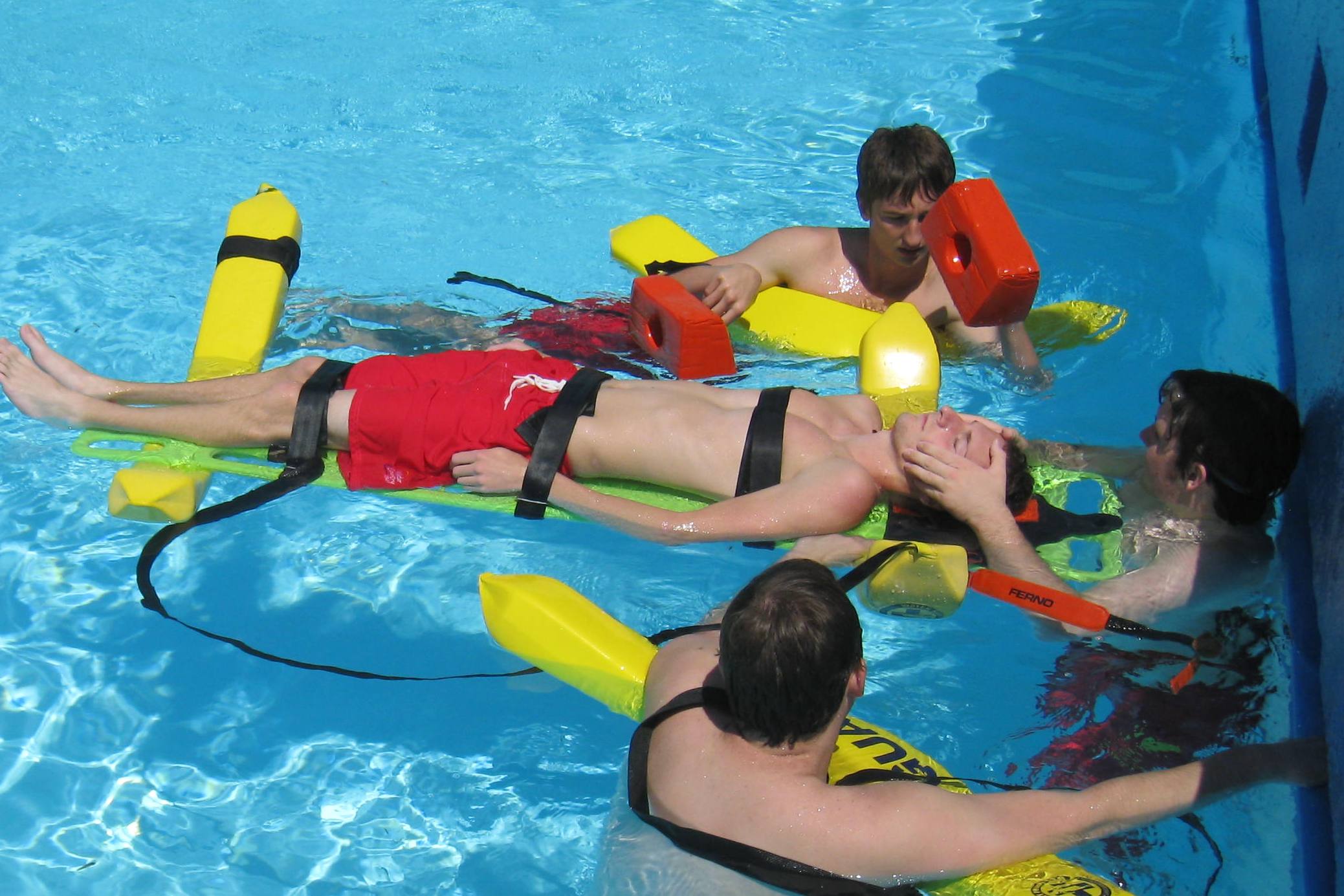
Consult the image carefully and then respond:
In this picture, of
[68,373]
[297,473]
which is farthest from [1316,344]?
[68,373]

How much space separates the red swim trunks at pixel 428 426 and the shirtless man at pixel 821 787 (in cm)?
140

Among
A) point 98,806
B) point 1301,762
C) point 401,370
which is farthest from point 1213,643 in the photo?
point 98,806

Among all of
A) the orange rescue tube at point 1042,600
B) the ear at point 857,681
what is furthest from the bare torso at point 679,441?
the ear at point 857,681

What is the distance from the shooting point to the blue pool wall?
2.88 metres

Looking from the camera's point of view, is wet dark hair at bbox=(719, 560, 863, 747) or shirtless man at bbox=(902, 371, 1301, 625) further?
shirtless man at bbox=(902, 371, 1301, 625)

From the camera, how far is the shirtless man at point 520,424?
353 centimetres

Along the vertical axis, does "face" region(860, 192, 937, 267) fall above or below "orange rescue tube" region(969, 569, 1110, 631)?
above

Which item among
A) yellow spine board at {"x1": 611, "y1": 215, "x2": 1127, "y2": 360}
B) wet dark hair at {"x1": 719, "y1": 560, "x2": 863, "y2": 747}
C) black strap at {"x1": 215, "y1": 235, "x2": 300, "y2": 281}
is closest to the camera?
wet dark hair at {"x1": 719, "y1": 560, "x2": 863, "y2": 747}

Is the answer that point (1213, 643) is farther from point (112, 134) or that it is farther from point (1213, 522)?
point (112, 134)

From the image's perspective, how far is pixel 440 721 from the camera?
3580 millimetres

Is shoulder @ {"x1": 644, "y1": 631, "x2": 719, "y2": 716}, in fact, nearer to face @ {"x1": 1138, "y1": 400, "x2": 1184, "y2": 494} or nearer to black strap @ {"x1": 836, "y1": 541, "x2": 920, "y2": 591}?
black strap @ {"x1": 836, "y1": 541, "x2": 920, "y2": 591}

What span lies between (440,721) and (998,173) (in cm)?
418

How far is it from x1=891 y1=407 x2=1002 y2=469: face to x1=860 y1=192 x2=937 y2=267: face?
1.02 metres

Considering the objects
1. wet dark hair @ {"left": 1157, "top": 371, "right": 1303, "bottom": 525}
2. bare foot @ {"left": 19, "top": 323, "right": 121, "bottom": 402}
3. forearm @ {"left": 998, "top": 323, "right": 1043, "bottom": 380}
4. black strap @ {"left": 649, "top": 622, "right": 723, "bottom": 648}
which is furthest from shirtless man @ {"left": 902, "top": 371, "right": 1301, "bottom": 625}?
bare foot @ {"left": 19, "top": 323, "right": 121, "bottom": 402}
